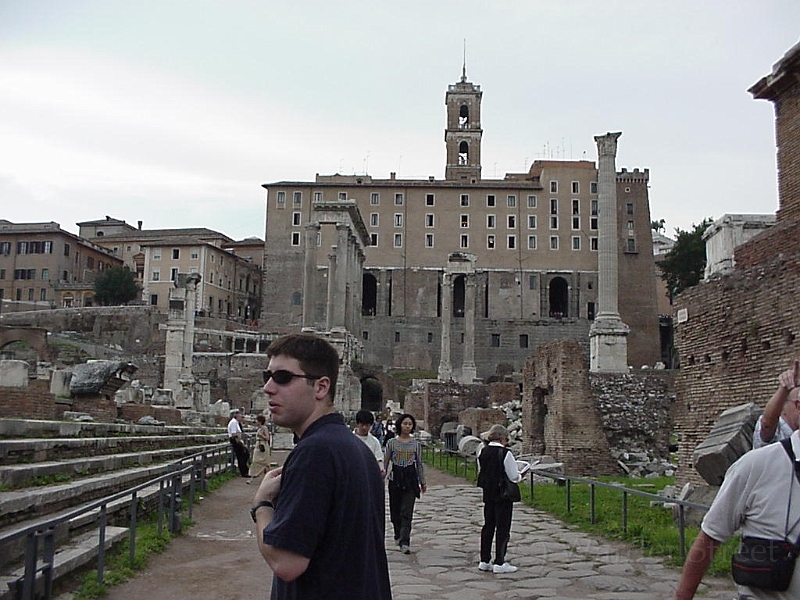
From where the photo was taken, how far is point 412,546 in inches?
358

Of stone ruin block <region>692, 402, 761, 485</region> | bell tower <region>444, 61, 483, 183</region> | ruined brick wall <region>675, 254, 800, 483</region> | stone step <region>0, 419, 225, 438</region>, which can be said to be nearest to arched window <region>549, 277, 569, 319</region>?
bell tower <region>444, 61, 483, 183</region>

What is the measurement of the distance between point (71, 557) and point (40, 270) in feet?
243

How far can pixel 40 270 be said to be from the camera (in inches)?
2931

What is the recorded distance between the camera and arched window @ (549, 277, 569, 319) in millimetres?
73562

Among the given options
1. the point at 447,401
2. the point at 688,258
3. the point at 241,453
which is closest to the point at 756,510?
the point at 241,453

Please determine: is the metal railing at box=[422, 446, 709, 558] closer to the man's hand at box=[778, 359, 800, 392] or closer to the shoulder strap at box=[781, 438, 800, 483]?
the man's hand at box=[778, 359, 800, 392]

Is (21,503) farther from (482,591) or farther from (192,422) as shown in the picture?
(192,422)

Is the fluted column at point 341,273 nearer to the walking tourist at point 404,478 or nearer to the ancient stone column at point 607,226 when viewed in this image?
the ancient stone column at point 607,226

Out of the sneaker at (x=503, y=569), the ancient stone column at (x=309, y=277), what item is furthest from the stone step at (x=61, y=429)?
the ancient stone column at (x=309, y=277)

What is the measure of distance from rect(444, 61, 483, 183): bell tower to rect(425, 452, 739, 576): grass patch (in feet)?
217

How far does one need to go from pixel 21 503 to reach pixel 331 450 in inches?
184

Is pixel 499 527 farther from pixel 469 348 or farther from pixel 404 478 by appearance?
pixel 469 348

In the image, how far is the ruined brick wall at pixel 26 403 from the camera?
12453 millimetres

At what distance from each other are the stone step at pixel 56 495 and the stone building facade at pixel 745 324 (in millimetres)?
6839
